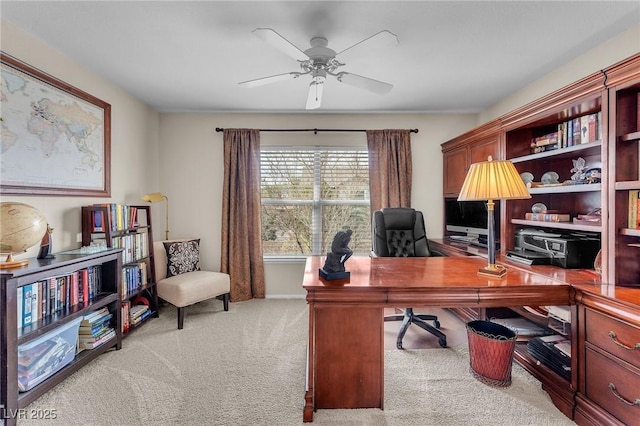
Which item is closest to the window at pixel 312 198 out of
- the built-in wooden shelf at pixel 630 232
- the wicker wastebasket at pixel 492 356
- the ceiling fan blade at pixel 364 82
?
the ceiling fan blade at pixel 364 82

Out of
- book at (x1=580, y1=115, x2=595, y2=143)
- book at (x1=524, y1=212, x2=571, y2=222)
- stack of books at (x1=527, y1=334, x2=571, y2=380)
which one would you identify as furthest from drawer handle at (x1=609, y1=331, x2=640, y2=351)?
book at (x1=580, y1=115, x2=595, y2=143)

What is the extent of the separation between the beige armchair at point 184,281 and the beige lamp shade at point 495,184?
2585 millimetres

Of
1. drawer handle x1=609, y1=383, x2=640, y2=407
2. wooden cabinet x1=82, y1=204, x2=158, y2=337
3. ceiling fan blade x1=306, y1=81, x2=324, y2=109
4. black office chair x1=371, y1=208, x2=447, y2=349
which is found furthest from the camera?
black office chair x1=371, y1=208, x2=447, y2=349

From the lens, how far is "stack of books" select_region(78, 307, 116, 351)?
2.23 m

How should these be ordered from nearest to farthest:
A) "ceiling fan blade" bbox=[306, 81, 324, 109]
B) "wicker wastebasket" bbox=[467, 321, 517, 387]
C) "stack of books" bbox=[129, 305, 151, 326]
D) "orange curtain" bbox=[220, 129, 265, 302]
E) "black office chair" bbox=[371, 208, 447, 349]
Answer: "wicker wastebasket" bbox=[467, 321, 517, 387]
"ceiling fan blade" bbox=[306, 81, 324, 109]
"stack of books" bbox=[129, 305, 151, 326]
"black office chair" bbox=[371, 208, 447, 349]
"orange curtain" bbox=[220, 129, 265, 302]

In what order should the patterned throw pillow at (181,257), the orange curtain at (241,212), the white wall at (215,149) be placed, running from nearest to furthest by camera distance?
the patterned throw pillow at (181,257)
the orange curtain at (241,212)
the white wall at (215,149)

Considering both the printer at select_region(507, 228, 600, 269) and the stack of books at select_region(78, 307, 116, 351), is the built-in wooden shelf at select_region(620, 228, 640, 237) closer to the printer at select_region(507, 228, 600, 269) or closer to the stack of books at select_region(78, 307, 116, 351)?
A: the printer at select_region(507, 228, 600, 269)

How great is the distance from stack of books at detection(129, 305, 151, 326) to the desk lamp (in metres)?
3.00

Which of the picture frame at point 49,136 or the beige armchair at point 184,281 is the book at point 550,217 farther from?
the picture frame at point 49,136

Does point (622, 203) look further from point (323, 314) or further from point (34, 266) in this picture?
point (34, 266)

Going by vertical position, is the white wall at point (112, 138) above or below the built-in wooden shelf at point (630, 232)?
above

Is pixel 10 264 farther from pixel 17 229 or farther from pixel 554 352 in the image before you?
pixel 554 352

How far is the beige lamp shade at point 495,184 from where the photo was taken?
5.77ft

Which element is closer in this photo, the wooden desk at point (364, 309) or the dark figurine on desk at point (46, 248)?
the wooden desk at point (364, 309)
